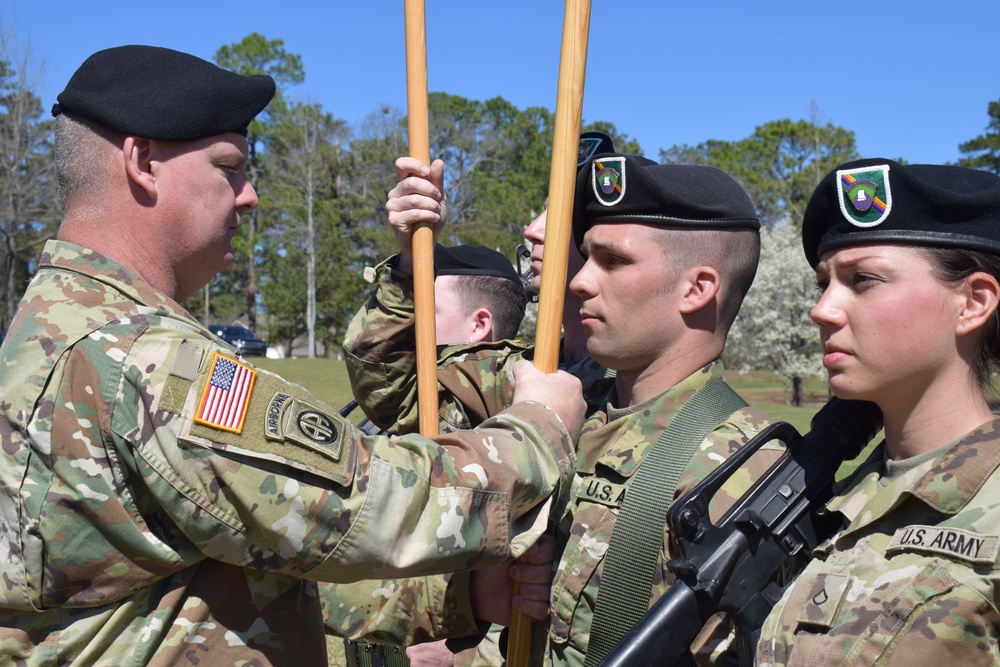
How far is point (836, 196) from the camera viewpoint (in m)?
2.48

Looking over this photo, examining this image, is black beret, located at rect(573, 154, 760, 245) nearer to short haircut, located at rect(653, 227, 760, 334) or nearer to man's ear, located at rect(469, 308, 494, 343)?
short haircut, located at rect(653, 227, 760, 334)

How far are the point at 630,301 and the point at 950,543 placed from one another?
1239mm

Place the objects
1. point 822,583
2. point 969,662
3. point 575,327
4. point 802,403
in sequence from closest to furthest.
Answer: point 969,662 < point 822,583 < point 575,327 < point 802,403

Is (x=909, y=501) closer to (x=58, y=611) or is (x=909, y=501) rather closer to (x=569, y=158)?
(x=569, y=158)

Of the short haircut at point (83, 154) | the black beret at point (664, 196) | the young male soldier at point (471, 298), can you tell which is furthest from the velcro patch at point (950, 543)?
the young male soldier at point (471, 298)

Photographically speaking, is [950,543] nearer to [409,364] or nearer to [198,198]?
[198,198]

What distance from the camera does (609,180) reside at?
10.2ft

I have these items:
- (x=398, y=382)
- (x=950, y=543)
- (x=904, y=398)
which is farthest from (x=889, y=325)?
(x=398, y=382)

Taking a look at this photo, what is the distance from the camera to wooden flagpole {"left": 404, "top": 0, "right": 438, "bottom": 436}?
2.81 metres

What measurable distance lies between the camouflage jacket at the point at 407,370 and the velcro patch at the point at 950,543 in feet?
4.86

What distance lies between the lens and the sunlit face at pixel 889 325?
230cm

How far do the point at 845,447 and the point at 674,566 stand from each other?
2.00 ft

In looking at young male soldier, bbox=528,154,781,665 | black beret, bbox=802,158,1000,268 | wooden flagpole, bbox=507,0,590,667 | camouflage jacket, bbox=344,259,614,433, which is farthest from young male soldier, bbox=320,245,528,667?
black beret, bbox=802,158,1000,268

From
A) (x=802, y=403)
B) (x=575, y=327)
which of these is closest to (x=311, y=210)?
(x=802, y=403)
